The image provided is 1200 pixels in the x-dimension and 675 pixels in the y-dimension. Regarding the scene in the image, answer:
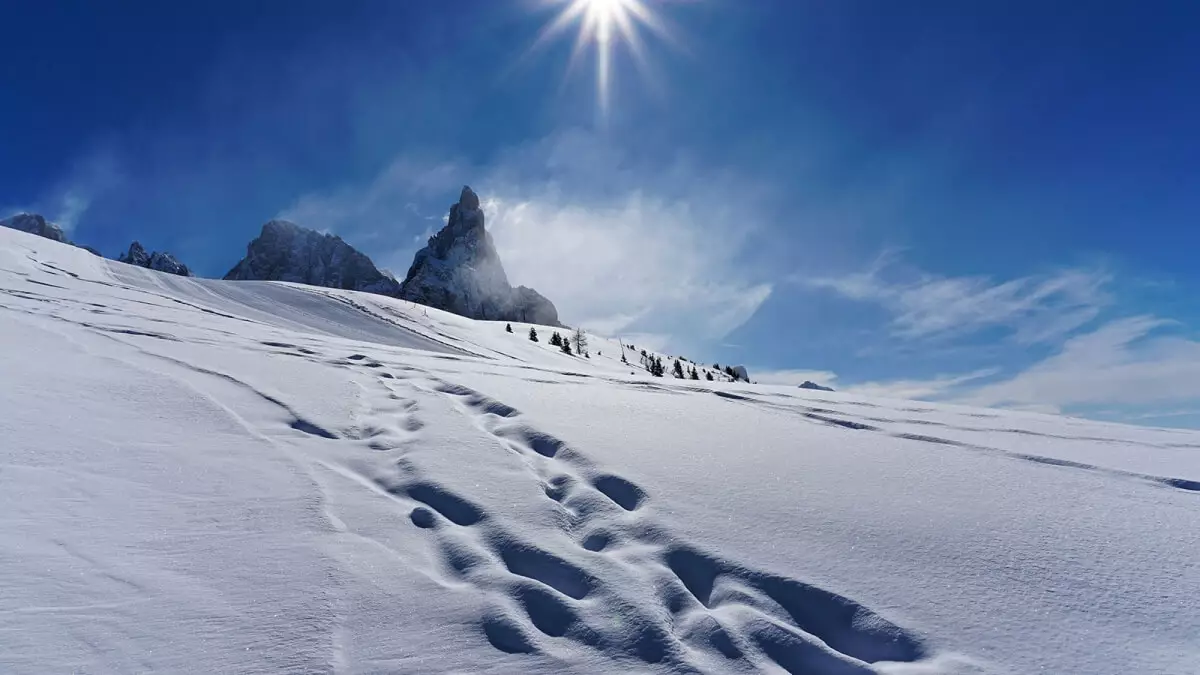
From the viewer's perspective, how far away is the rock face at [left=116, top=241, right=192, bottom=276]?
13262cm

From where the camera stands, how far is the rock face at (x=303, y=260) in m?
163

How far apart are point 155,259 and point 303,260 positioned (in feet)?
123

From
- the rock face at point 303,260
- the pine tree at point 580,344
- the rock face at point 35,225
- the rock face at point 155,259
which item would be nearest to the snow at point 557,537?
the pine tree at point 580,344

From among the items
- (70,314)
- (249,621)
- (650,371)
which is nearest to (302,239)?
(650,371)

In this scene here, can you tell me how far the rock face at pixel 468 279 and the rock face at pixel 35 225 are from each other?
79044 millimetres

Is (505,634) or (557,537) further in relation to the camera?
(557,537)

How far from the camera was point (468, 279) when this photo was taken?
453ft

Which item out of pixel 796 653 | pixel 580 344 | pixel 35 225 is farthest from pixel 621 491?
pixel 35 225

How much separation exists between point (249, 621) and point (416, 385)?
16.0ft

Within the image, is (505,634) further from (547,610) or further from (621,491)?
(621,491)

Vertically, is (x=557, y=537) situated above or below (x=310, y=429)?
below

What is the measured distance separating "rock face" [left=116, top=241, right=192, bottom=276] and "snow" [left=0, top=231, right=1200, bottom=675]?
158 metres

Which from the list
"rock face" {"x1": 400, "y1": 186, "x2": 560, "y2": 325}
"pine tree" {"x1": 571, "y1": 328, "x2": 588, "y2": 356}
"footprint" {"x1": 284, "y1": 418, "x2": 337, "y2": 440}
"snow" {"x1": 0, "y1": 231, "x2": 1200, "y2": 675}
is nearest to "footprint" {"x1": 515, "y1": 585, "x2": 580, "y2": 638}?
"snow" {"x1": 0, "y1": 231, "x2": 1200, "y2": 675}

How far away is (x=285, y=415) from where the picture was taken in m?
5.29
